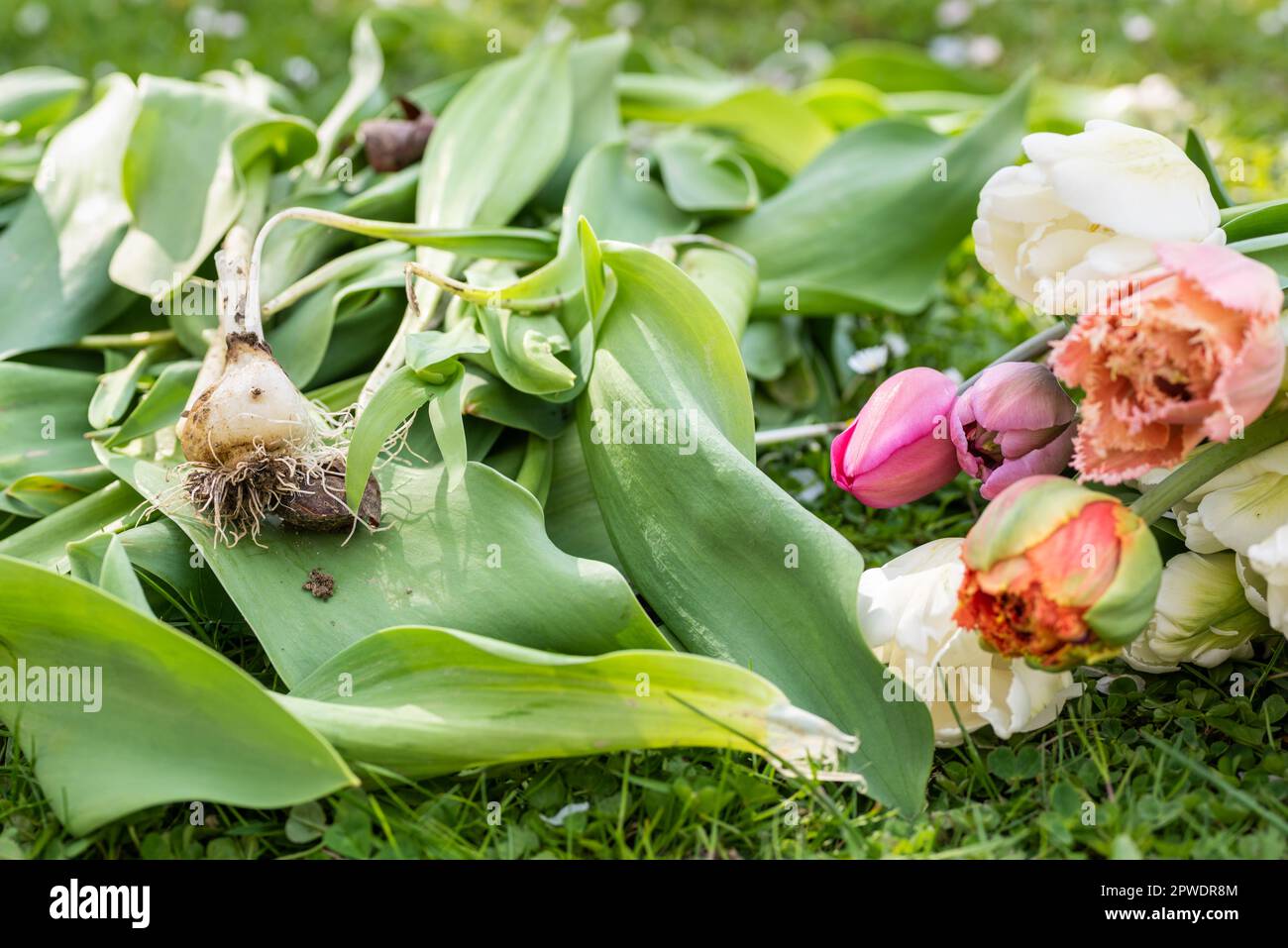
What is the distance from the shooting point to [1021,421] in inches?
45.9

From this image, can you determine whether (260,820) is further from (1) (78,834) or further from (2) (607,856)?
(2) (607,856)

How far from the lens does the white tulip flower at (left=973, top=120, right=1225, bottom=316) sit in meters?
1.08

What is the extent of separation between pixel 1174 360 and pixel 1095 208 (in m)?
0.19

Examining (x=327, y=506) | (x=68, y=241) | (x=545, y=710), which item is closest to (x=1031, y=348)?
(x=545, y=710)

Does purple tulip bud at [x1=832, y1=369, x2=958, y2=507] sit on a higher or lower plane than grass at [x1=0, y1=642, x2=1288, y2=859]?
higher

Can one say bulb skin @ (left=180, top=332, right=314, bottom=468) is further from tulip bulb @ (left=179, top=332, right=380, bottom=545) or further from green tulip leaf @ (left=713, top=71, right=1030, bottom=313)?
green tulip leaf @ (left=713, top=71, right=1030, bottom=313)

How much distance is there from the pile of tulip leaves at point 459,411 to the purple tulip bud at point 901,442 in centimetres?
8

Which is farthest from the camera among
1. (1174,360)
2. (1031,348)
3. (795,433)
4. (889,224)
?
(889,224)

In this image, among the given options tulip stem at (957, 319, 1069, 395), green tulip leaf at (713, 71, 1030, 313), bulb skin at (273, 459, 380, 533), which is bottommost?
bulb skin at (273, 459, 380, 533)

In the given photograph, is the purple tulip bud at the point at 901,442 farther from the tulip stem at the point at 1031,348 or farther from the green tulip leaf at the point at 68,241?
the green tulip leaf at the point at 68,241

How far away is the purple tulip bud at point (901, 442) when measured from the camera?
1221 mm

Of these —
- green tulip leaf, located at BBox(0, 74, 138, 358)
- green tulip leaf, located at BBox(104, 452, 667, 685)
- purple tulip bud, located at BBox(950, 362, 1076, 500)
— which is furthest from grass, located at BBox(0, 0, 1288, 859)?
green tulip leaf, located at BBox(0, 74, 138, 358)

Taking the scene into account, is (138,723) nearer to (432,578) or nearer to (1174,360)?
(432,578)

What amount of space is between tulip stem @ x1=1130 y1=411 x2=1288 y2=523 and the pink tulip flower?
105mm
